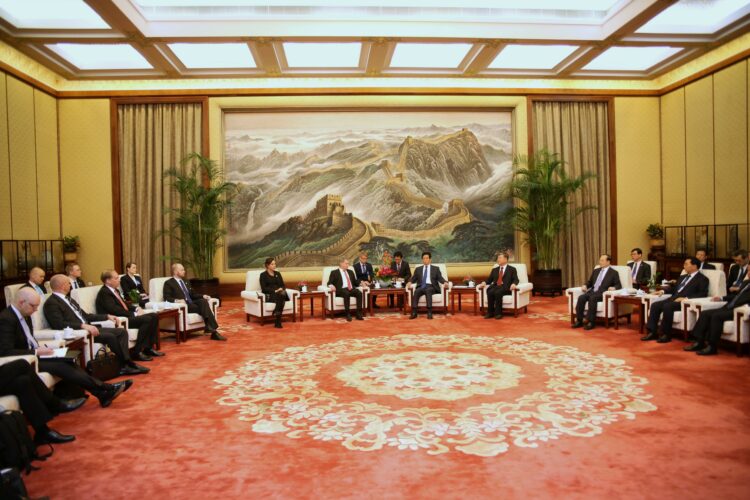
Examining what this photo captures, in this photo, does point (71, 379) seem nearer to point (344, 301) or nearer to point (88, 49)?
point (344, 301)

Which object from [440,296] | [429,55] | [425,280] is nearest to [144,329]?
[425,280]

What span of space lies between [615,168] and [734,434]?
10889mm

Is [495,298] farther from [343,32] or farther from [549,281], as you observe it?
[343,32]

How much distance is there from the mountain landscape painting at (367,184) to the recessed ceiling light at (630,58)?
241 cm

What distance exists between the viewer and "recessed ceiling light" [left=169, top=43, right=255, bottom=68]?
37.2ft

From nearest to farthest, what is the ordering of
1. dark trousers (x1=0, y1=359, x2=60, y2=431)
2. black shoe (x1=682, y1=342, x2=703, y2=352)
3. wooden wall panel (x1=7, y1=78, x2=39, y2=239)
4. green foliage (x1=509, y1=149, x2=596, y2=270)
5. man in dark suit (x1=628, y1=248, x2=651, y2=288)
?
dark trousers (x1=0, y1=359, x2=60, y2=431), black shoe (x1=682, y1=342, x2=703, y2=352), man in dark suit (x1=628, y1=248, x2=651, y2=288), wooden wall panel (x1=7, y1=78, x2=39, y2=239), green foliage (x1=509, y1=149, x2=596, y2=270)

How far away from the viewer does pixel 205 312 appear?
8.63 m

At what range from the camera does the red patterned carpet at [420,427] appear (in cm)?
335

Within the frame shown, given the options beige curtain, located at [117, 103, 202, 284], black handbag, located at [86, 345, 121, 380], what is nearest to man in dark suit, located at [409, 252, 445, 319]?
black handbag, located at [86, 345, 121, 380]

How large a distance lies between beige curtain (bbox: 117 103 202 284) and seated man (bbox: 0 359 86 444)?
30.3ft

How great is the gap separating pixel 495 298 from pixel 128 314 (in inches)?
242

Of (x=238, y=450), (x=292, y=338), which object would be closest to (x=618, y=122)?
(x=292, y=338)

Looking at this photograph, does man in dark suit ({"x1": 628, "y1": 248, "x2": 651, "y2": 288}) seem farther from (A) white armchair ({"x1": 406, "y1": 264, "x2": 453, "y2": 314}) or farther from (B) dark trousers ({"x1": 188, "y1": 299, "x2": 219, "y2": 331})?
(B) dark trousers ({"x1": 188, "y1": 299, "x2": 219, "y2": 331})

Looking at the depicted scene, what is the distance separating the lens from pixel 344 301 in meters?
10.4
